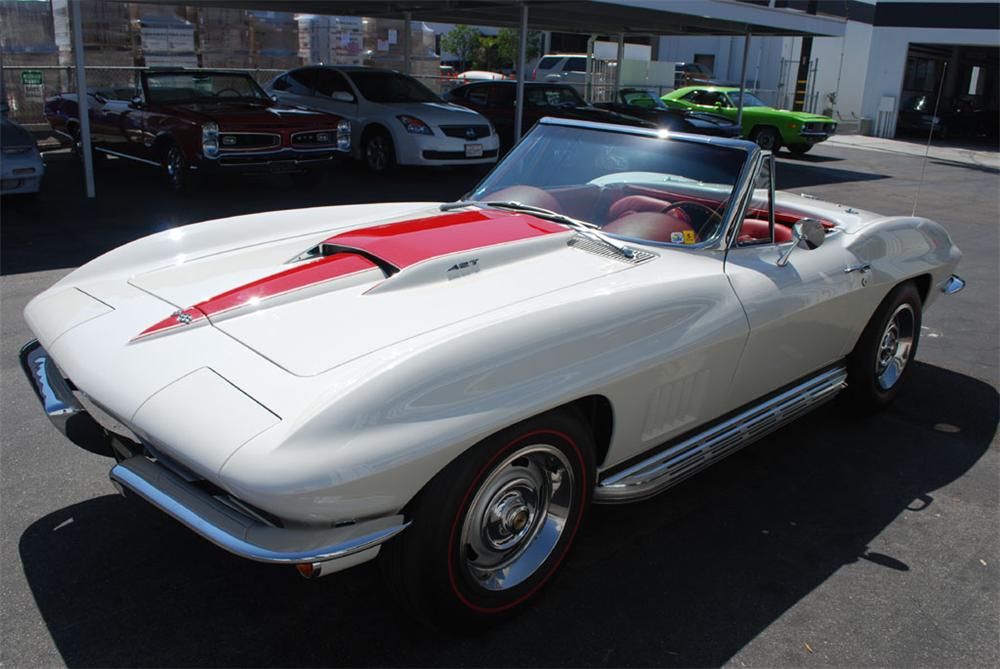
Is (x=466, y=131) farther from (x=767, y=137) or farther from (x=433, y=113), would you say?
(x=767, y=137)

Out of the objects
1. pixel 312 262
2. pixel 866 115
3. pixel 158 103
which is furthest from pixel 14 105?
pixel 866 115

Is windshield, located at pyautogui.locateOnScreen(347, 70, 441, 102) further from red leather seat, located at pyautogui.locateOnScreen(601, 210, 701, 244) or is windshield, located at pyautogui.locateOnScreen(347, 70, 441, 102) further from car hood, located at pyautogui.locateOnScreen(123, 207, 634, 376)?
red leather seat, located at pyautogui.locateOnScreen(601, 210, 701, 244)

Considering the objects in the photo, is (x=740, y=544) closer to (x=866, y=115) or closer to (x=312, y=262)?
(x=312, y=262)

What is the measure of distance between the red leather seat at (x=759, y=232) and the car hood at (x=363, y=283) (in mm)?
838

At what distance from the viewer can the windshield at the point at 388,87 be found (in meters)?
12.5

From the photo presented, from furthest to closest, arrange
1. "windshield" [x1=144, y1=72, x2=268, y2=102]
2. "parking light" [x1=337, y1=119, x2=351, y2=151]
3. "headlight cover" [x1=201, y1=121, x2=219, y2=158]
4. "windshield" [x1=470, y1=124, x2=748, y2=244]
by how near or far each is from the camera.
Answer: "parking light" [x1=337, y1=119, x2=351, y2=151], "windshield" [x1=144, y1=72, x2=268, y2=102], "headlight cover" [x1=201, y1=121, x2=219, y2=158], "windshield" [x1=470, y1=124, x2=748, y2=244]

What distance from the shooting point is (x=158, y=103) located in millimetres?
10219

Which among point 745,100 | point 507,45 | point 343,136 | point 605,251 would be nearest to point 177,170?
point 343,136

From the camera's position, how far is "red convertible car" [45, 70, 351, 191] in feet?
31.4

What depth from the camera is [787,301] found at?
342 cm

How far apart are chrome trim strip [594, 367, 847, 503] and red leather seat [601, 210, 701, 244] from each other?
78 cm

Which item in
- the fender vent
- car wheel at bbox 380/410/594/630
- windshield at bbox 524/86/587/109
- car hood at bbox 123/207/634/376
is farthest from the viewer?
windshield at bbox 524/86/587/109

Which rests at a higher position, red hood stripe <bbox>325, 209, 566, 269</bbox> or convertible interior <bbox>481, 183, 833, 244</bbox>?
convertible interior <bbox>481, 183, 833, 244</bbox>

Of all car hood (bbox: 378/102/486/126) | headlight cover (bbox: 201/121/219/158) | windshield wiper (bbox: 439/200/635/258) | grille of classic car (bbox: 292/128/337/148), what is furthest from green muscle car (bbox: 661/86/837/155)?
windshield wiper (bbox: 439/200/635/258)
